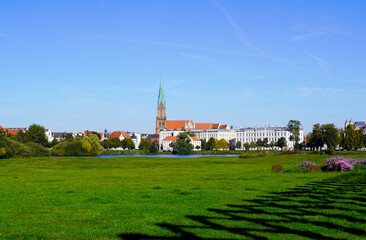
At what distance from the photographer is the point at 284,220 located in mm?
13305

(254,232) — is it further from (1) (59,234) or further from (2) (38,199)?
Result: (2) (38,199)

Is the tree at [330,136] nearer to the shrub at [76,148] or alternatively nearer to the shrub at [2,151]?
the shrub at [76,148]

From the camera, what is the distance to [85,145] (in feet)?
421

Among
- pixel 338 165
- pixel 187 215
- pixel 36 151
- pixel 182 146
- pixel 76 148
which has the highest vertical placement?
pixel 182 146

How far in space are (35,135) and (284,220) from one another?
14657 cm

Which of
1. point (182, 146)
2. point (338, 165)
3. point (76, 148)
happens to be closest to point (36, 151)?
point (76, 148)

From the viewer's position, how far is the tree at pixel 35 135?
485 feet

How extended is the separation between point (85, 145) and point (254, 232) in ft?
397

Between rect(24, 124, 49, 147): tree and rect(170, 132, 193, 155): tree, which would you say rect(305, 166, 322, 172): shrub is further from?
rect(170, 132, 193, 155): tree

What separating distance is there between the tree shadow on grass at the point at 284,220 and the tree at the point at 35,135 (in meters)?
141

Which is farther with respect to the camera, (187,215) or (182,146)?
(182,146)

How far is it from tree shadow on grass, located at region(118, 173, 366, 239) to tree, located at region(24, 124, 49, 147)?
14061cm

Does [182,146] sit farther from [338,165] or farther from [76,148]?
[338,165]

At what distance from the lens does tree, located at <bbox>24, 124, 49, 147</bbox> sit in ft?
485
